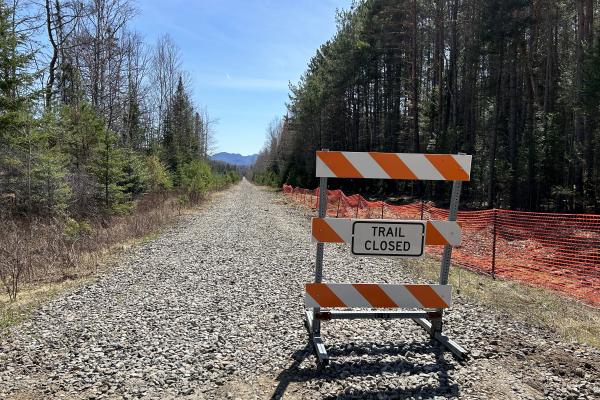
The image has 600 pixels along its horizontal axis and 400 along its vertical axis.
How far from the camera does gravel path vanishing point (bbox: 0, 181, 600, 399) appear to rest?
3834 millimetres

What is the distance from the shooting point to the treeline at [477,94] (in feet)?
75.1

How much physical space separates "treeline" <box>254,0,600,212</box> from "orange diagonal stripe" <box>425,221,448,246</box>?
52.9 ft

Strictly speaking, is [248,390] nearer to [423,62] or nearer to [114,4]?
[114,4]

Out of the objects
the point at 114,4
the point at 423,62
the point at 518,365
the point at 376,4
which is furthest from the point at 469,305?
the point at 423,62

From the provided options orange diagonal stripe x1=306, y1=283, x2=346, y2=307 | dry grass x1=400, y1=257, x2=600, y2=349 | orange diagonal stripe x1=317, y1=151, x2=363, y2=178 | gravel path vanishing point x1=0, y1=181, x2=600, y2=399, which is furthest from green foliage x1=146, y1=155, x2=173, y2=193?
orange diagonal stripe x1=317, y1=151, x2=363, y2=178

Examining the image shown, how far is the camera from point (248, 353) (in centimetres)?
458

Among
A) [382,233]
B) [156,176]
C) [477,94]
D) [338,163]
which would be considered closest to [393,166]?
[338,163]

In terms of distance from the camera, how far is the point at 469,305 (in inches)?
257

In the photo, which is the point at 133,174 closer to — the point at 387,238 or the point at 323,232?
the point at 323,232

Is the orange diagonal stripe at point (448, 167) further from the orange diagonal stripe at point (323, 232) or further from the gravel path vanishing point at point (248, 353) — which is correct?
the gravel path vanishing point at point (248, 353)

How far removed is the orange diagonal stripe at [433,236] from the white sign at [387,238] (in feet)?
0.25

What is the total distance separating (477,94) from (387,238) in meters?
36.1

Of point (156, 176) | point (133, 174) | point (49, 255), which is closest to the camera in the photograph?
point (49, 255)

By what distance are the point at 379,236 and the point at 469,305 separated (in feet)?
9.75
